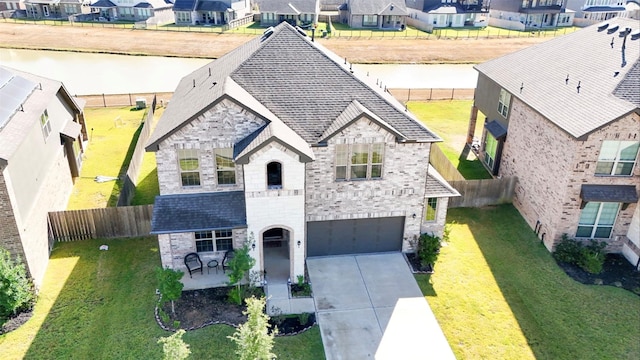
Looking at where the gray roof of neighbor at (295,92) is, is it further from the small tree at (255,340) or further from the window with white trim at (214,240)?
the small tree at (255,340)

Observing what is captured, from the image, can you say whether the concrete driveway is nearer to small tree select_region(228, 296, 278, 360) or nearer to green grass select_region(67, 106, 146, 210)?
small tree select_region(228, 296, 278, 360)

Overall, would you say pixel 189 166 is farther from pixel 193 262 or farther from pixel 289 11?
pixel 289 11

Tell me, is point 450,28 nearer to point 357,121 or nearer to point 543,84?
point 543,84

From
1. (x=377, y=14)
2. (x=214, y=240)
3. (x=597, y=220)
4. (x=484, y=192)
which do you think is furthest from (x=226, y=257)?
(x=377, y=14)

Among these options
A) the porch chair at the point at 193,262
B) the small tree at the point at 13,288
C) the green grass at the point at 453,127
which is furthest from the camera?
the green grass at the point at 453,127

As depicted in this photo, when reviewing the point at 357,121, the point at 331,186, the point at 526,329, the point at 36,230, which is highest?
the point at 357,121

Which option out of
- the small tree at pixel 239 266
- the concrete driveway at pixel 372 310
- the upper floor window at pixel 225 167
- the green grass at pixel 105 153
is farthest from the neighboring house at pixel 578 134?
the green grass at pixel 105 153

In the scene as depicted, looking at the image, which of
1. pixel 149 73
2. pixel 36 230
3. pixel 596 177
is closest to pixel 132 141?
pixel 36 230
